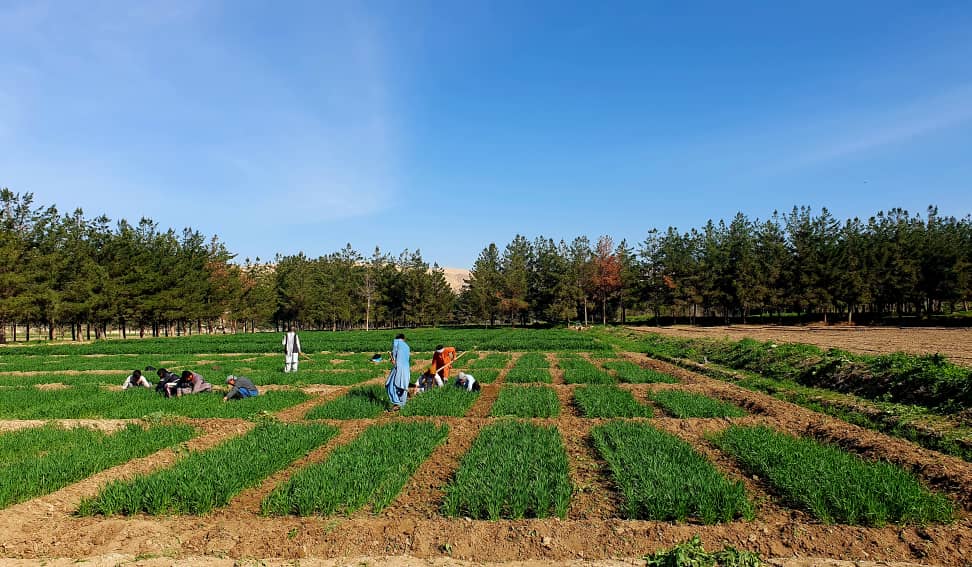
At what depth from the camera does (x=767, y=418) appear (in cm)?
1148

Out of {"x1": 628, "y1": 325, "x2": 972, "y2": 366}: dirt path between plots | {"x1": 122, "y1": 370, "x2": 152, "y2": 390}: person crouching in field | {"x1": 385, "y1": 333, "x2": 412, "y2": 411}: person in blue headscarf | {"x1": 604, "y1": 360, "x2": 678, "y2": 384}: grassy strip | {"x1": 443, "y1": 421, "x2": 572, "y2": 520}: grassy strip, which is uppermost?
{"x1": 385, "y1": 333, "x2": 412, "y2": 411}: person in blue headscarf

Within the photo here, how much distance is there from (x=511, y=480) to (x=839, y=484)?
4.20m

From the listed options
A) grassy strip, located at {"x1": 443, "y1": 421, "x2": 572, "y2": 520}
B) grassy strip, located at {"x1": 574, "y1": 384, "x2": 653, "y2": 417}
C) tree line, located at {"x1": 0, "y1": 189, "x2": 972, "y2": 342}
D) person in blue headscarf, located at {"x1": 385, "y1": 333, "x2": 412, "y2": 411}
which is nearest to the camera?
grassy strip, located at {"x1": 443, "y1": 421, "x2": 572, "y2": 520}

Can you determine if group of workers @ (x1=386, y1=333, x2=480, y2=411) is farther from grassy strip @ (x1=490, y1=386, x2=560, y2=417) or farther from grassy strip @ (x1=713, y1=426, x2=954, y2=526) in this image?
grassy strip @ (x1=713, y1=426, x2=954, y2=526)

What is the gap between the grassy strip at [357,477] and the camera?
632 cm

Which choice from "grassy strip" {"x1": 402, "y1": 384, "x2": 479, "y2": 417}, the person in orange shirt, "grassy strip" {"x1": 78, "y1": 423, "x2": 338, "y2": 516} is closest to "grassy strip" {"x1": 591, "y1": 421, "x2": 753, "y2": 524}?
"grassy strip" {"x1": 402, "y1": 384, "x2": 479, "y2": 417}

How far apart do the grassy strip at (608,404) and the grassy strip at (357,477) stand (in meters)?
4.31

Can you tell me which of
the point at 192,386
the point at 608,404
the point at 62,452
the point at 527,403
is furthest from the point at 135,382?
the point at 608,404

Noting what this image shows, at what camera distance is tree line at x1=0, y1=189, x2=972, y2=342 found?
171 ft

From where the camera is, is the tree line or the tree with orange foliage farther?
the tree with orange foliage

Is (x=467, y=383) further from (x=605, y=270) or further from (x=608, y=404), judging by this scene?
(x=605, y=270)

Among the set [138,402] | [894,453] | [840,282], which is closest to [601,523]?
[894,453]

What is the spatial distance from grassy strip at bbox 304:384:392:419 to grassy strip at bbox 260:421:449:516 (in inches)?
92.9

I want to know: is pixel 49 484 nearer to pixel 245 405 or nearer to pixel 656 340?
pixel 245 405
